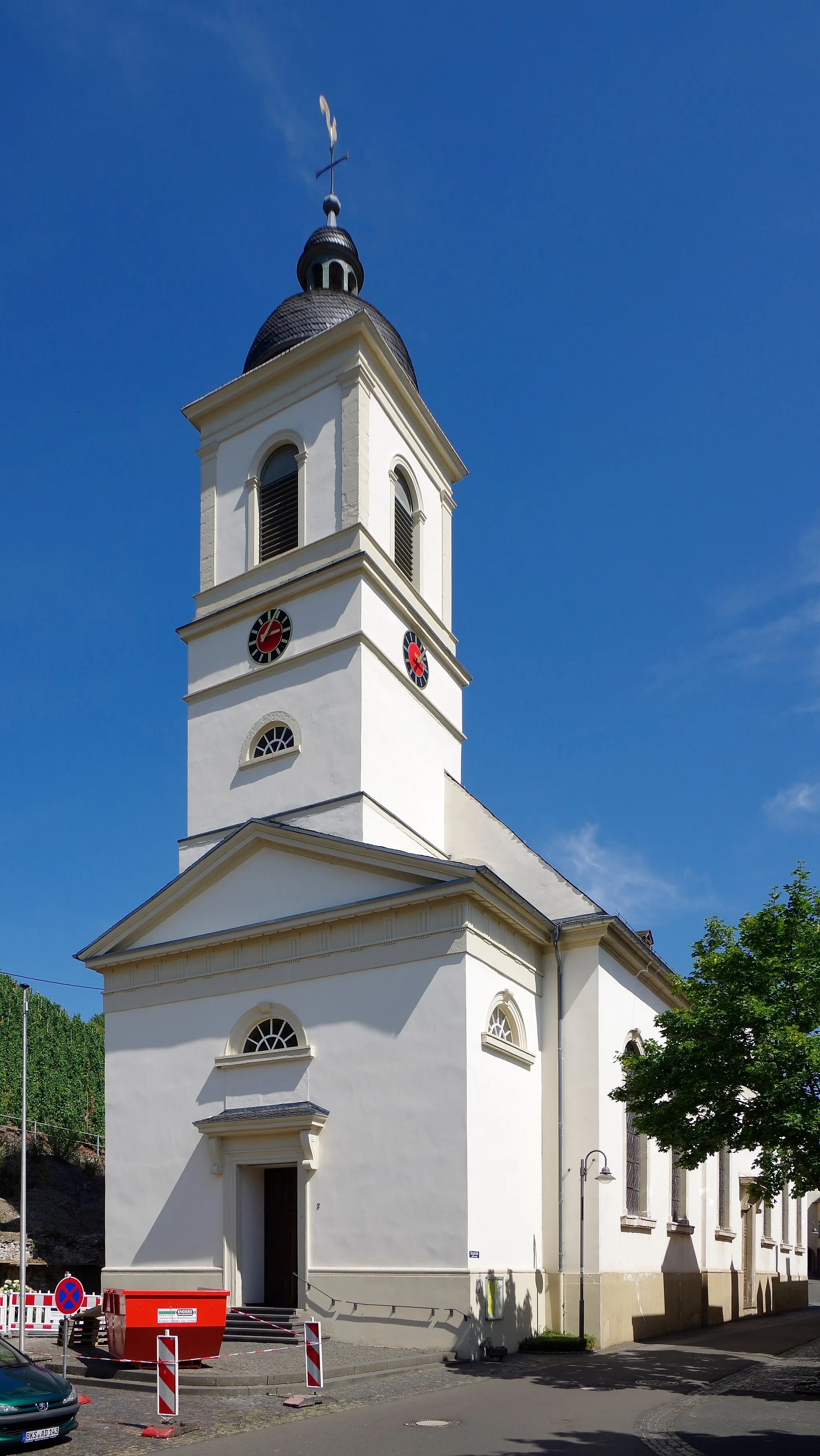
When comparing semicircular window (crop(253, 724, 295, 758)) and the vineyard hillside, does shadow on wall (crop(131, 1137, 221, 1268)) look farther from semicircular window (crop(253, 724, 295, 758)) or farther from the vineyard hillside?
the vineyard hillside

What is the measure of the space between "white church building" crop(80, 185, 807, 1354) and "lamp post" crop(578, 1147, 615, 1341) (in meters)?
0.20

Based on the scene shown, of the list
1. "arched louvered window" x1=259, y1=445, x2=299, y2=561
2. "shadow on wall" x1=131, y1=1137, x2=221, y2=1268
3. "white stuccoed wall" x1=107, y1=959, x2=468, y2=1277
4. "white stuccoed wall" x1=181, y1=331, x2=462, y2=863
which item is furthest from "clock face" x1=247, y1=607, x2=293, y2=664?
"shadow on wall" x1=131, y1=1137, x2=221, y2=1268

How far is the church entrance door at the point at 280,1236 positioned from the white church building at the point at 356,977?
0.05 meters

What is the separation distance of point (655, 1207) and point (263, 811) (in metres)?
12.0

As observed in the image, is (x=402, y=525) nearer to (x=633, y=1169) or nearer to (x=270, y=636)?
(x=270, y=636)

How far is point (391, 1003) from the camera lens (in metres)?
21.1

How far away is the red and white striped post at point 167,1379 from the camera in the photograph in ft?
43.1

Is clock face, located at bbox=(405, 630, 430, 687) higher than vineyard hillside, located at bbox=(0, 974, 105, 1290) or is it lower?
higher

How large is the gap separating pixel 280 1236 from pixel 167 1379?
30.1ft

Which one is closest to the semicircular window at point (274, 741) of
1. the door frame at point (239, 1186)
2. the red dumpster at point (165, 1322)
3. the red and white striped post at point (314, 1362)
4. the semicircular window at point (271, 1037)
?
the semicircular window at point (271, 1037)

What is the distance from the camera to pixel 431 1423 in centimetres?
1270

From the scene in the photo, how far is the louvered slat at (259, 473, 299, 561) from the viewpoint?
2758 centimetres

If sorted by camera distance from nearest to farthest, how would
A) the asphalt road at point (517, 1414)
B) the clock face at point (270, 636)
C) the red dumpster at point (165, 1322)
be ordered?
the asphalt road at point (517, 1414)
the red dumpster at point (165, 1322)
the clock face at point (270, 636)

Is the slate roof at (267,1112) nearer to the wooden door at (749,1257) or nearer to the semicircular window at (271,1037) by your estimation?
the semicircular window at (271,1037)
